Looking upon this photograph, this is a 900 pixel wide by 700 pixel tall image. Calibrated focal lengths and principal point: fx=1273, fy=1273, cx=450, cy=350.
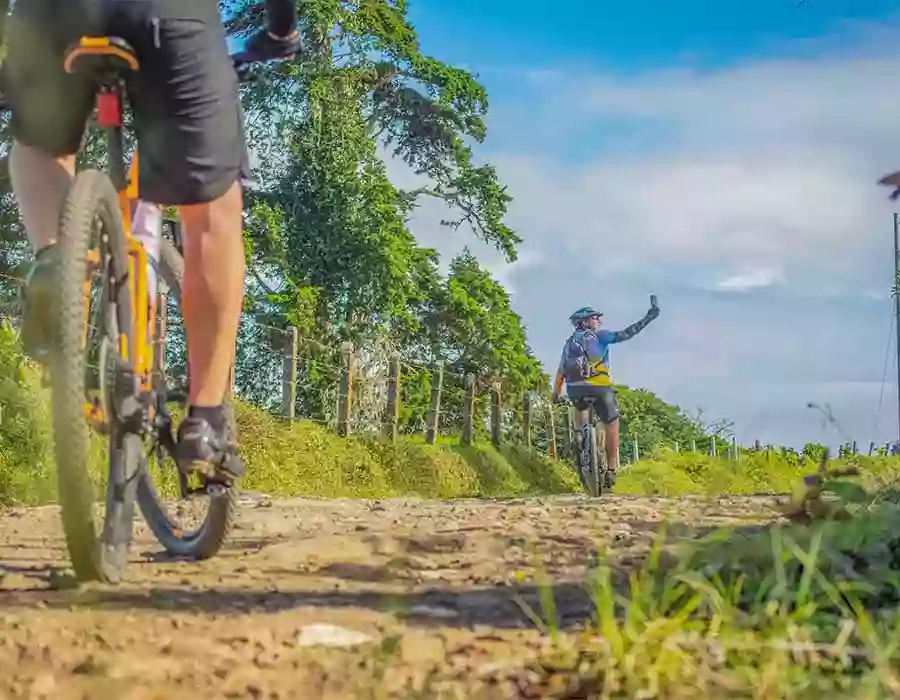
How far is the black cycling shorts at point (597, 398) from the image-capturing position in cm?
1016

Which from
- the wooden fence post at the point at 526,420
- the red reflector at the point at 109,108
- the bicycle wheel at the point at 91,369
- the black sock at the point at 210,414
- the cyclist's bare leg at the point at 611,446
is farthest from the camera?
the wooden fence post at the point at 526,420

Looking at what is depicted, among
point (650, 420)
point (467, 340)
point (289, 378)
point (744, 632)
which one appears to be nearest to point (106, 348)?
point (744, 632)

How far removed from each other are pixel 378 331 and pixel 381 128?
15.9 feet

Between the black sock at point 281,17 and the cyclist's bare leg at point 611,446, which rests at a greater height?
the black sock at point 281,17

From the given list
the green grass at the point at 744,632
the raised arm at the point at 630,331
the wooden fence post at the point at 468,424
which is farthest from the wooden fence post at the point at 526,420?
the green grass at the point at 744,632

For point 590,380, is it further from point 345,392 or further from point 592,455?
point 345,392

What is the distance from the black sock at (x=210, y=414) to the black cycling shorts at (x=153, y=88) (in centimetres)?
47

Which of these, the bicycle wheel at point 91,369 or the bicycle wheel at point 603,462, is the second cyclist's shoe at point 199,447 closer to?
the bicycle wheel at point 91,369

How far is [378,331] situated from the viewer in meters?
24.1

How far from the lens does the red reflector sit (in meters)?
2.59

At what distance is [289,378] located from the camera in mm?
14992

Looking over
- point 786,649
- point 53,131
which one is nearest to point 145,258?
point 53,131

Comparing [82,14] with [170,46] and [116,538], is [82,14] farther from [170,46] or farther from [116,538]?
[116,538]

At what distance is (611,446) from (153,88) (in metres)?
8.03
